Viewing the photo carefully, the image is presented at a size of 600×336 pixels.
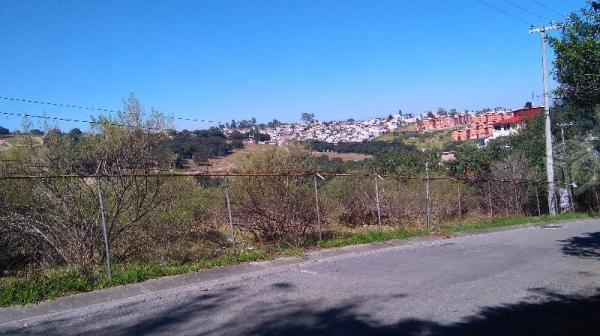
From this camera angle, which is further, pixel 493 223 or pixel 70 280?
pixel 493 223

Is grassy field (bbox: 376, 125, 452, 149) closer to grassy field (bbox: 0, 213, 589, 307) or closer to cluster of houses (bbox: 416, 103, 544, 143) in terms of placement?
cluster of houses (bbox: 416, 103, 544, 143)

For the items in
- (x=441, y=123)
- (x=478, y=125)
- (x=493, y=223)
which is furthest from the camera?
(x=441, y=123)

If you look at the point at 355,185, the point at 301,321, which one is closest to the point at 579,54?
the point at 301,321

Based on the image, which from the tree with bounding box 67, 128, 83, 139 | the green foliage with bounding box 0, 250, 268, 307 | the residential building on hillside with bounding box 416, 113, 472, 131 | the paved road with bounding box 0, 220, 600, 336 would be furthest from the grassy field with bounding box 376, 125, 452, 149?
the green foliage with bounding box 0, 250, 268, 307

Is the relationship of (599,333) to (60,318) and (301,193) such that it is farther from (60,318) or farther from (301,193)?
(301,193)

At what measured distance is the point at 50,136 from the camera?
9.06 meters

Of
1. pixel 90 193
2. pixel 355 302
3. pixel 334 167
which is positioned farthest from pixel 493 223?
pixel 90 193

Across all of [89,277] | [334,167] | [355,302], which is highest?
[334,167]

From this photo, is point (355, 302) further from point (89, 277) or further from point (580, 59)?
point (580, 59)

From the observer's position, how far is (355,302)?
21.3 feet

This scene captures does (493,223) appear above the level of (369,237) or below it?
below

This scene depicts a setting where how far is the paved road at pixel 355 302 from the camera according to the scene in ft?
17.8

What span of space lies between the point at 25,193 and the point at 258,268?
4205 mm

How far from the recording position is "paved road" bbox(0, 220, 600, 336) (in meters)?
5.44
